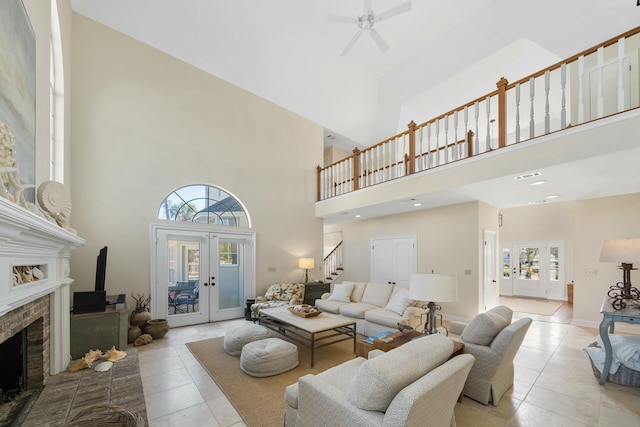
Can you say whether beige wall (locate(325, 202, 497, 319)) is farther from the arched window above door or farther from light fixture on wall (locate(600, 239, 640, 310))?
the arched window above door

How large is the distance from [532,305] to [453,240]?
13.8 ft

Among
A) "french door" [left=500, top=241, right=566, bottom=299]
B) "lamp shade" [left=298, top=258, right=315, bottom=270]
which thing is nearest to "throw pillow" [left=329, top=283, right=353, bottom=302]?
"lamp shade" [left=298, top=258, right=315, bottom=270]

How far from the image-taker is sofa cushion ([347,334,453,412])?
1599mm

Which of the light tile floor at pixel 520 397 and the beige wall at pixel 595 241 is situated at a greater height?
the beige wall at pixel 595 241

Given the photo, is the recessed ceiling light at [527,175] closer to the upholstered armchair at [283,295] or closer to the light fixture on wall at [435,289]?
the light fixture on wall at [435,289]

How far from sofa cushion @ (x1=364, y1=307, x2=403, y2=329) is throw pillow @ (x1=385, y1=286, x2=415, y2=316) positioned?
74mm

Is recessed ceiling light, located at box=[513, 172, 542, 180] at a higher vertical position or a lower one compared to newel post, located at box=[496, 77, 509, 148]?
lower

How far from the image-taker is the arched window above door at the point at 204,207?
5.83 metres

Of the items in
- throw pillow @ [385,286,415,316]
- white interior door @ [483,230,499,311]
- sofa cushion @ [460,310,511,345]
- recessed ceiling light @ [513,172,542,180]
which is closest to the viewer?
sofa cushion @ [460,310,511,345]

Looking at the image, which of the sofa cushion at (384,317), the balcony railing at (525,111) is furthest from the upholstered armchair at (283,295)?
the balcony railing at (525,111)

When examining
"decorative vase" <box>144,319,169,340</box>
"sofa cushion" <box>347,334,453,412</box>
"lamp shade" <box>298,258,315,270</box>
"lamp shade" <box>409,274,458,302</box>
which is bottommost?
"decorative vase" <box>144,319,169,340</box>

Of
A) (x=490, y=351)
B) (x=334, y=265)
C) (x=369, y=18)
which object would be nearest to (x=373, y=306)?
(x=490, y=351)

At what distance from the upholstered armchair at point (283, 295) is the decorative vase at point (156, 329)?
1.61m

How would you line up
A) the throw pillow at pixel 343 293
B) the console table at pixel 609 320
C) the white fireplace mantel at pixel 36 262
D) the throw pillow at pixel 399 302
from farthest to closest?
the throw pillow at pixel 343 293
the throw pillow at pixel 399 302
the console table at pixel 609 320
the white fireplace mantel at pixel 36 262
